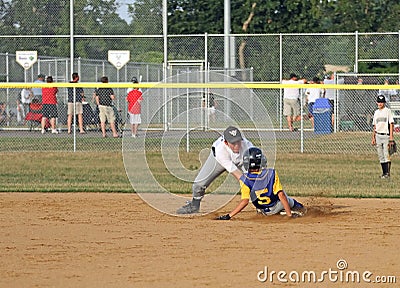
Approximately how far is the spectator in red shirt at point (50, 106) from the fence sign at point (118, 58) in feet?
16.3

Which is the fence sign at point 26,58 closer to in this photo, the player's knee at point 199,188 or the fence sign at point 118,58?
the fence sign at point 118,58

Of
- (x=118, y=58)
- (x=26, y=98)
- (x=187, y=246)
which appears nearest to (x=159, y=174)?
(x=187, y=246)

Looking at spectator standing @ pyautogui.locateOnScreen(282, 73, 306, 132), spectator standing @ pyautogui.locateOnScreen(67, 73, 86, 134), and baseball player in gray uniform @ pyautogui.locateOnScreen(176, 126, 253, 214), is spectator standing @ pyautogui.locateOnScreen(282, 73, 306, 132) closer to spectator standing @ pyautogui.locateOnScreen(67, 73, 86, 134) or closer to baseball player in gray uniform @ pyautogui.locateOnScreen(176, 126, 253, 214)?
spectator standing @ pyautogui.locateOnScreen(67, 73, 86, 134)

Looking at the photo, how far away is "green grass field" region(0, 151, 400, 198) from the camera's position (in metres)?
15.3

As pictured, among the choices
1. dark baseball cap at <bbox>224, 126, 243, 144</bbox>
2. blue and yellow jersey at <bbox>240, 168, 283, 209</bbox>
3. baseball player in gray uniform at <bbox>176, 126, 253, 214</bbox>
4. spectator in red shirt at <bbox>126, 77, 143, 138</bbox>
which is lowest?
blue and yellow jersey at <bbox>240, 168, 283, 209</bbox>

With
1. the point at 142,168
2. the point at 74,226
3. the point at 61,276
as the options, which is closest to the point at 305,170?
the point at 142,168

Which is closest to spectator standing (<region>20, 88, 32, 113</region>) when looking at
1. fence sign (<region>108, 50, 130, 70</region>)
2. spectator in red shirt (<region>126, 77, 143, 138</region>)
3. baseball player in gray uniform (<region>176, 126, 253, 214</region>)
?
fence sign (<region>108, 50, 130, 70</region>)

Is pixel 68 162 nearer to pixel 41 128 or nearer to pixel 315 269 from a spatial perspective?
pixel 41 128

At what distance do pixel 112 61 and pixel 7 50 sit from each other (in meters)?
4.03

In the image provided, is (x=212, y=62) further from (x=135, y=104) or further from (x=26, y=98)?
(x=135, y=104)

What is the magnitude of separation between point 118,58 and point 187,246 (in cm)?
1775

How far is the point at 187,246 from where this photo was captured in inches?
373
